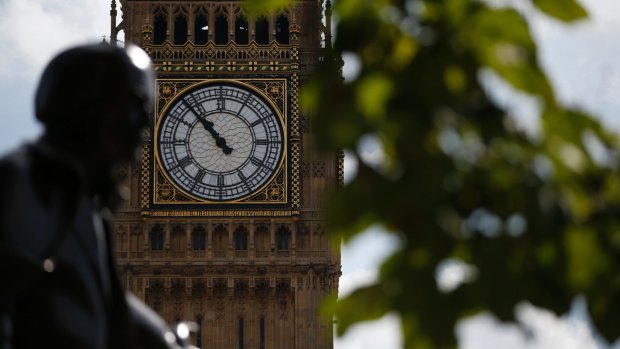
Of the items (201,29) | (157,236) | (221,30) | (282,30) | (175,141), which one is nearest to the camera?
(175,141)

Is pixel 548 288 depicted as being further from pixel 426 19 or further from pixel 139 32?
pixel 139 32

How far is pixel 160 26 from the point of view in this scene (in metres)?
39.1

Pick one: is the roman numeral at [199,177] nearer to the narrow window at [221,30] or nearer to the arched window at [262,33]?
the narrow window at [221,30]

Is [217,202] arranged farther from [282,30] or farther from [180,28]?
[282,30]

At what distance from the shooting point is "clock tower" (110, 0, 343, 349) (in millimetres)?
37406

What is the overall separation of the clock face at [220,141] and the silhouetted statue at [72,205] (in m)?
34.1

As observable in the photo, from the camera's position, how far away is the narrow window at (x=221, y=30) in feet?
129

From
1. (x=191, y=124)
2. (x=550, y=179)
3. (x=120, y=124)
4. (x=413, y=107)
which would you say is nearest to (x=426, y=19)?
(x=413, y=107)

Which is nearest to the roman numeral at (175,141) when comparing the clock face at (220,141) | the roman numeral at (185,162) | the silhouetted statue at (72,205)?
the clock face at (220,141)

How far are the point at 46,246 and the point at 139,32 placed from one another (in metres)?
36.5

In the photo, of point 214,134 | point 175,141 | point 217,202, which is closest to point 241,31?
point 214,134

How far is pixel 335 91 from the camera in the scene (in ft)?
7.44

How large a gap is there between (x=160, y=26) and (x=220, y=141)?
3.76 metres

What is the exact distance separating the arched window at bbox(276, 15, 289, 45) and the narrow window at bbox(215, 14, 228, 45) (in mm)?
1328
